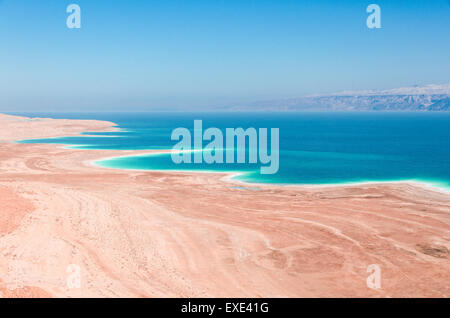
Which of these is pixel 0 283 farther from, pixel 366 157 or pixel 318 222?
pixel 366 157

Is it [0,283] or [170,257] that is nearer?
[0,283]

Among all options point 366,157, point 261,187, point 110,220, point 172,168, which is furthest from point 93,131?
point 110,220

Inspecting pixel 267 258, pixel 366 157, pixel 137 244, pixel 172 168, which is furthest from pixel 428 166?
pixel 137 244

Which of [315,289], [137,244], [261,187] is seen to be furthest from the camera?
[261,187]

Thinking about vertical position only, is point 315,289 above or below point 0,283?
below
